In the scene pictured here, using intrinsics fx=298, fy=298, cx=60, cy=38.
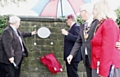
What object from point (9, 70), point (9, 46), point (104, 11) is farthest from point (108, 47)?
point (9, 70)

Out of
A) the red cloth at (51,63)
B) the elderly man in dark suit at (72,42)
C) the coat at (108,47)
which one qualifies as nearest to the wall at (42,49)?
the red cloth at (51,63)

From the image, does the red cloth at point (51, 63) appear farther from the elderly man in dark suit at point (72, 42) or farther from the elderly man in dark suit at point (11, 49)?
the elderly man in dark suit at point (11, 49)

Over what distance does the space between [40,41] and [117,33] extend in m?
4.57

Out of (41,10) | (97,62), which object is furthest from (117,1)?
(97,62)

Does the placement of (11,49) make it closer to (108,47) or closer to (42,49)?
(42,49)

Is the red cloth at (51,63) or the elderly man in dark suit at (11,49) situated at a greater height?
the elderly man in dark suit at (11,49)

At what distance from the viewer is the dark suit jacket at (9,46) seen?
645 centimetres

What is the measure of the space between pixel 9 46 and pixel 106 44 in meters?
3.11

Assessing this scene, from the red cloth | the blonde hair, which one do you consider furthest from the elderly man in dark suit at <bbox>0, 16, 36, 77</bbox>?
the blonde hair

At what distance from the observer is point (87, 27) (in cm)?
529

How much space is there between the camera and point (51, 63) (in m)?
7.96

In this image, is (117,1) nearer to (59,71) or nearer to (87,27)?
(59,71)

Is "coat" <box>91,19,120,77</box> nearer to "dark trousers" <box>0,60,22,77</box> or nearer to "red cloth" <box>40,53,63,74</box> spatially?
"dark trousers" <box>0,60,22,77</box>

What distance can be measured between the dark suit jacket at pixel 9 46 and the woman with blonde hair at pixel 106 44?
2778mm
